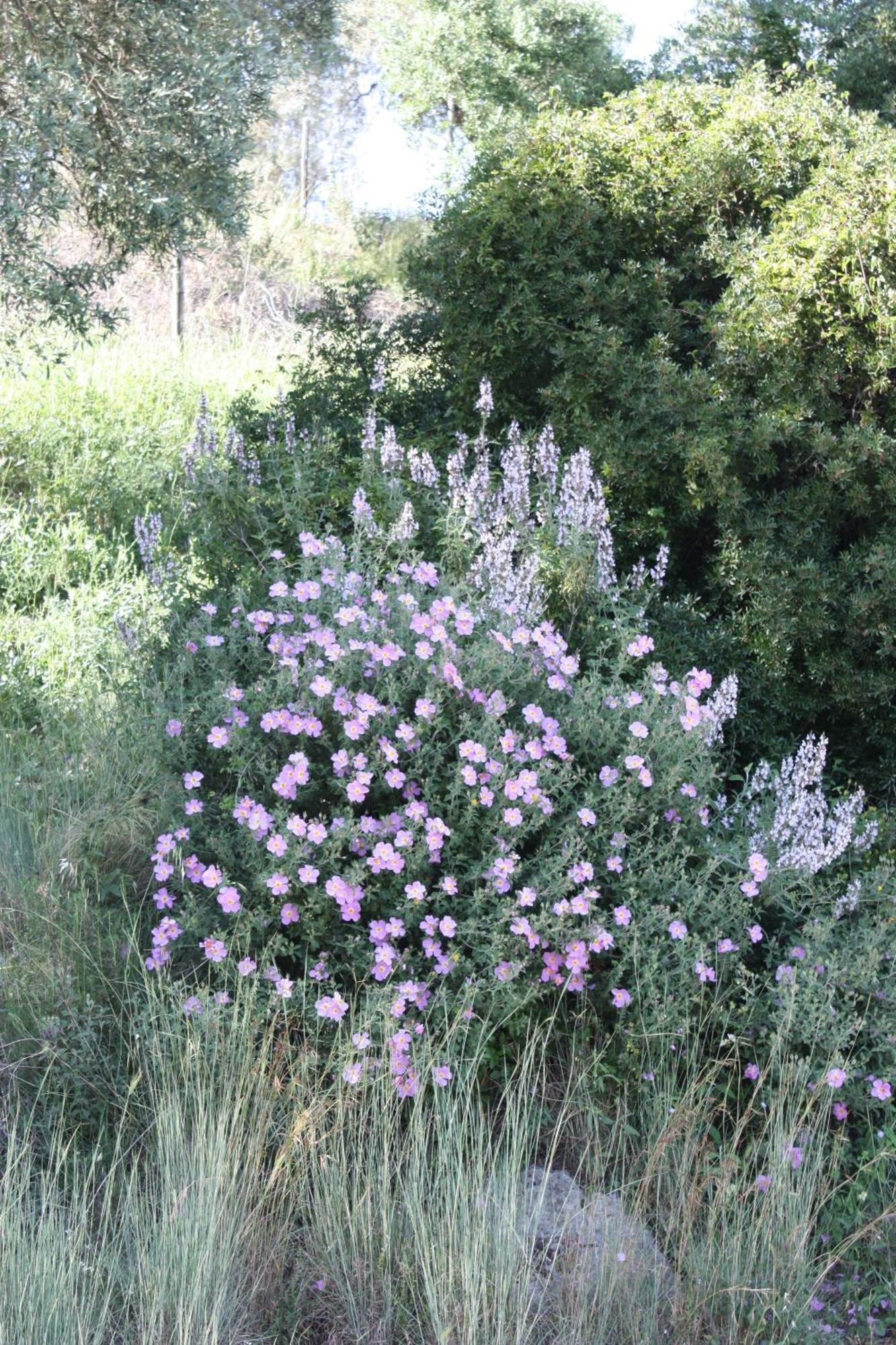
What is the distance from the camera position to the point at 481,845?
3.09m

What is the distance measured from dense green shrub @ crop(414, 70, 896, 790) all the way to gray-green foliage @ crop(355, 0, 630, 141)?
10.8 metres

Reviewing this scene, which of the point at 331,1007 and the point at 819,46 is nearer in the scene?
the point at 331,1007

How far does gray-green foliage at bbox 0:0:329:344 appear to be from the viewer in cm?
497

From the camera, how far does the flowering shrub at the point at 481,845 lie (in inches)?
115

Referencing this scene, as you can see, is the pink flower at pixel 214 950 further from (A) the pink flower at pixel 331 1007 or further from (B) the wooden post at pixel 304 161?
(B) the wooden post at pixel 304 161

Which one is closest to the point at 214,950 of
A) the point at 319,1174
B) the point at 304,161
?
the point at 319,1174

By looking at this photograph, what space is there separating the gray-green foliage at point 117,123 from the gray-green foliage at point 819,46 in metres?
2.81

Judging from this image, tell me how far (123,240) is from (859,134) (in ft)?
10.4

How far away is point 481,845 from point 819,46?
6.51 meters

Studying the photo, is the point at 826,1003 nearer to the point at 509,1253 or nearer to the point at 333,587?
the point at 509,1253

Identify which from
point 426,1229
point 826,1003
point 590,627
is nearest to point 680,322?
point 590,627

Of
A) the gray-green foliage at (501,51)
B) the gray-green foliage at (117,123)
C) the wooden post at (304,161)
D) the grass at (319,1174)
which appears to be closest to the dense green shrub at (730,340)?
the gray-green foliage at (117,123)

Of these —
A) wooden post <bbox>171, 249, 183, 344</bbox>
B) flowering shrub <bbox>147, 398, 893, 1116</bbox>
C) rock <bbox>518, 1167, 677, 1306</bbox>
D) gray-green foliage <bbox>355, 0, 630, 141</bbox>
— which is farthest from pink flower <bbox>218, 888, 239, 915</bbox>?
gray-green foliage <bbox>355, 0, 630, 141</bbox>

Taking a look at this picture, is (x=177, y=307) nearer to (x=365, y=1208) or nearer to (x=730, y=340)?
(x=730, y=340)
